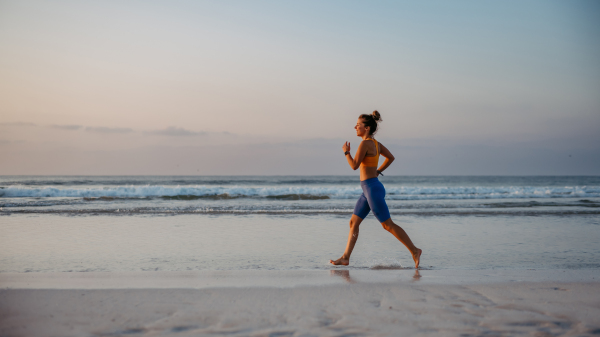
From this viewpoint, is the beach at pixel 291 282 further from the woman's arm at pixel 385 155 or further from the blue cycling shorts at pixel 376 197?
the woman's arm at pixel 385 155

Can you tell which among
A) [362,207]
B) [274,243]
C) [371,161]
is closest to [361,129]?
[371,161]

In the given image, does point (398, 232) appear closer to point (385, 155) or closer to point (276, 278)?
point (385, 155)

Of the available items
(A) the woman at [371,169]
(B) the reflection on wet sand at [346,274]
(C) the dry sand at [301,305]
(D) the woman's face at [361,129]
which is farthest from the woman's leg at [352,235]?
(D) the woman's face at [361,129]

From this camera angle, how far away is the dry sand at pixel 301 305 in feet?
8.71

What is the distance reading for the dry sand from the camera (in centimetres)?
265

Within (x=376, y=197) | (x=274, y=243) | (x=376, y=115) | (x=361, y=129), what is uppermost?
(x=376, y=115)

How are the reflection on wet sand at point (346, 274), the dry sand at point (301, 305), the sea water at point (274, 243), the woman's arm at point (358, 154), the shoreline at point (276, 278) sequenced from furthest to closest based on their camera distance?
the sea water at point (274, 243) < the woman's arm at point (358, 154) < the reflection on wet sand at point (346, 274) < the shoreline at point (276, 278) < the dry sand at point (301, 305)

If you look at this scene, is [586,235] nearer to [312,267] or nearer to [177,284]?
[312,267]

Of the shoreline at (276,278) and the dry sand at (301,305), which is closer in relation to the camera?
the dry sand at (301,305)

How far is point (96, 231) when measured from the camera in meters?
7.63

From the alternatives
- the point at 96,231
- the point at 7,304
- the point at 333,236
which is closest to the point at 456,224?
the point at 333,236

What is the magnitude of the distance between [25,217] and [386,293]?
1030cm

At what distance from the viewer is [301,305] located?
10.5 feet

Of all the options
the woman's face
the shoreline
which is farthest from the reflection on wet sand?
the woman's face
